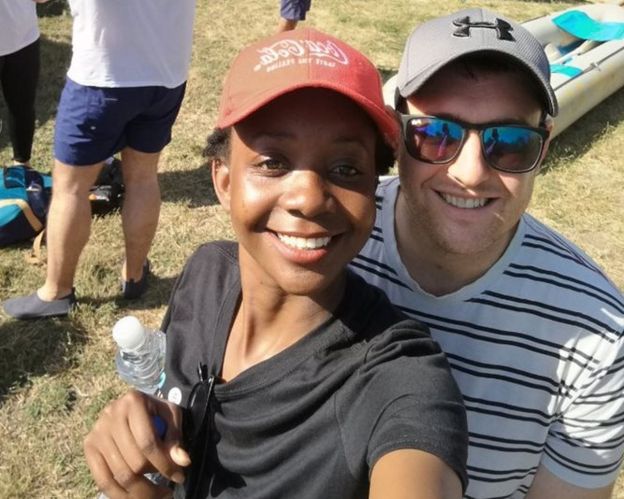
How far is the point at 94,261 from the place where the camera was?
3.79 metres

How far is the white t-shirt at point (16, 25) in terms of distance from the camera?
359 cm

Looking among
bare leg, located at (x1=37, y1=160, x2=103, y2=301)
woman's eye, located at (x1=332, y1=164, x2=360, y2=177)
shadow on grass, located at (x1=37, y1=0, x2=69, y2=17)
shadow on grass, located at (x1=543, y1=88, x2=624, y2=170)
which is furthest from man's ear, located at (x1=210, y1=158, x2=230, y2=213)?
shadow on grass, located at (x1=37, y1=0, x2=69, y2=17)

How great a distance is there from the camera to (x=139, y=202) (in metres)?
3.32

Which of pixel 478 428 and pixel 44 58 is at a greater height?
pixel 478 428

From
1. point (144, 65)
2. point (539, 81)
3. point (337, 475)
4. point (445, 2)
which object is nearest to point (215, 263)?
point (337, 475)

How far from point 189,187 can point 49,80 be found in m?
1.94

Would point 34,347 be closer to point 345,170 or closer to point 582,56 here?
point 345,170

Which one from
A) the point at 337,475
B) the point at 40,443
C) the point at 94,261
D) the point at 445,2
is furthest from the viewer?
the point at 445,2

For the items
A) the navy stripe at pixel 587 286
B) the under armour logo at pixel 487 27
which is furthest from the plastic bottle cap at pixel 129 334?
the under armour logo at pixel 487 27

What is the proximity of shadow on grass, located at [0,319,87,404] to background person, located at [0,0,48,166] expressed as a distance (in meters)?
1.42

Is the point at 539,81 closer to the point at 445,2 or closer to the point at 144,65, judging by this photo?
the point at 144,65

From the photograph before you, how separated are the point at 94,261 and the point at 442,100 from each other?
9.21 ft

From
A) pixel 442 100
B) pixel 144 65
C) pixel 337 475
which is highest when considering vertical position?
pixel 442 100

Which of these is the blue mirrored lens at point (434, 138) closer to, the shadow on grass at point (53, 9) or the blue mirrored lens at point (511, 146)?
the blue mirrored lens at point (511, 146)
